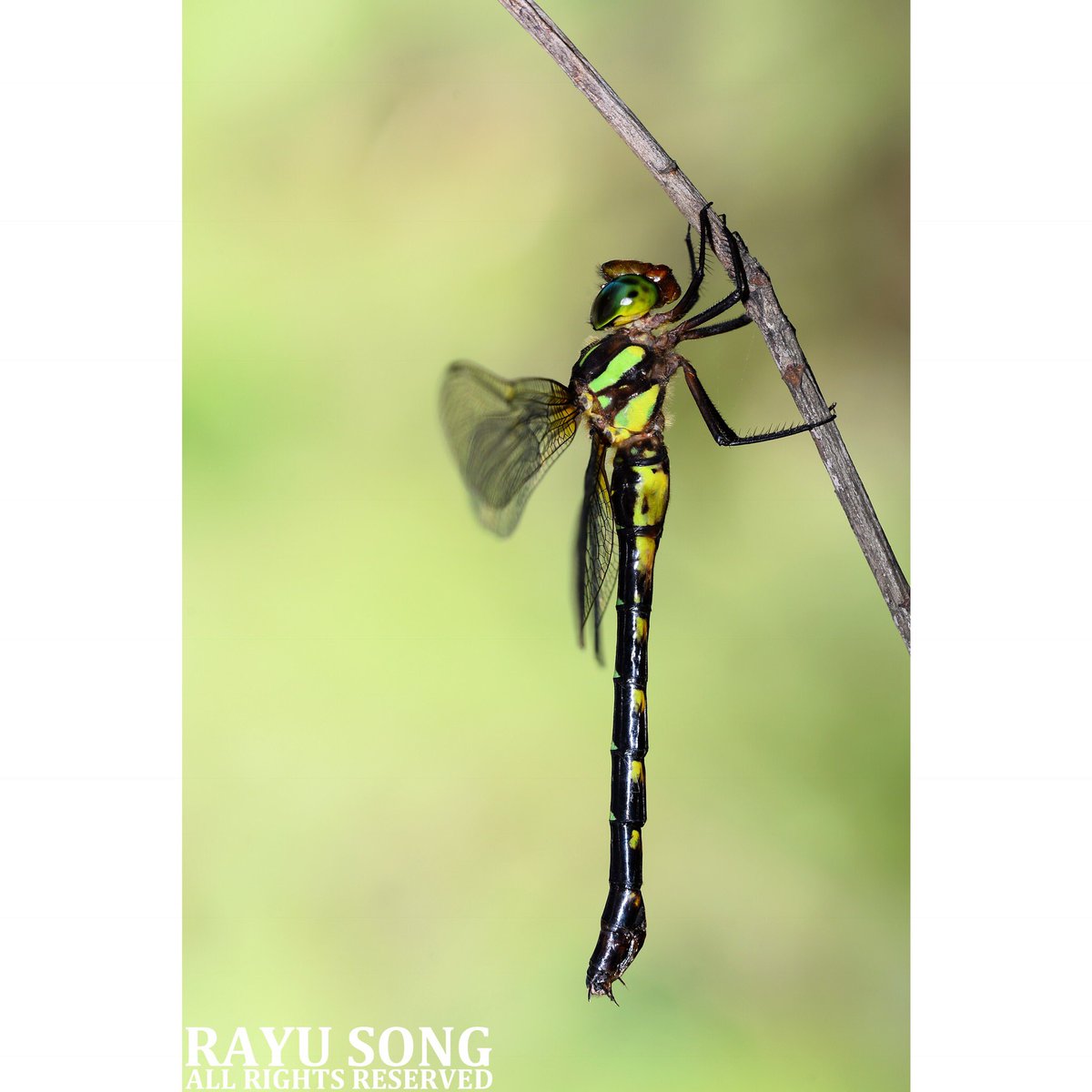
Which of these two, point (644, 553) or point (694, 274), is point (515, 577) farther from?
point (694, 274)

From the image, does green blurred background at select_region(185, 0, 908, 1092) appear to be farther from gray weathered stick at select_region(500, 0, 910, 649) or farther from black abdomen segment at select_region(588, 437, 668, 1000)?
gray weathered stick at select_region(500, 0, 910, 649)

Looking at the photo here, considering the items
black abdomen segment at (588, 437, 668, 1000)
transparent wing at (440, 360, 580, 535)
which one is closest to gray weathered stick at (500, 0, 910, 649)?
black abdomen segment at (588, 437, 668, 1000)

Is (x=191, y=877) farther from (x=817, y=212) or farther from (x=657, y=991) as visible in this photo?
(x=817, y=212)

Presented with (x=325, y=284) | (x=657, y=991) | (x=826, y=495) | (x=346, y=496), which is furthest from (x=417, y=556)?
(x=657, y=991)

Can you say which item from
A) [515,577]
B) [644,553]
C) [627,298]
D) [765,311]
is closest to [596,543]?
[644,553]

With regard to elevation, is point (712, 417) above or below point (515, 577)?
above

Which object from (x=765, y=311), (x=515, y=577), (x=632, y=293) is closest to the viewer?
(x=765, y=311)

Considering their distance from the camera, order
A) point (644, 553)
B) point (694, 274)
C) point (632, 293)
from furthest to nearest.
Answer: point (644, 553)
point (632, 293)
point (694, 274)

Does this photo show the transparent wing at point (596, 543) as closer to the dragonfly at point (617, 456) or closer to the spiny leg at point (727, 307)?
the dragonfly at point (617, 456)
